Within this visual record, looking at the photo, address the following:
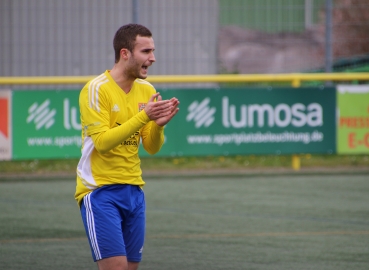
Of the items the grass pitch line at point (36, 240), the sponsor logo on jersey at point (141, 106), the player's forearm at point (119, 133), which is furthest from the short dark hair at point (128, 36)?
the grass pitch line at point (36, 240)

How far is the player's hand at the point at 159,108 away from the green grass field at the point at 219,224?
8.07 feet

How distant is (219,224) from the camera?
8.85m

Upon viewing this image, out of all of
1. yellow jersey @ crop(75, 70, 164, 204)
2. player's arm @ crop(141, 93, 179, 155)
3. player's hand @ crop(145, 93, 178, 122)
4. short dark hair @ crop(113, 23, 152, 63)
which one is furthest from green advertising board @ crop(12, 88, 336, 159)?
player's hand @ crop(145, 93, 178, 122)

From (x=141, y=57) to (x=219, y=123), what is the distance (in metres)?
7.97

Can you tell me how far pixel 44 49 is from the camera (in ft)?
42.9

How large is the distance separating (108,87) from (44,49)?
849 centimetres

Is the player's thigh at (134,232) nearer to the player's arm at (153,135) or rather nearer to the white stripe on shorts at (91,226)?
the white stripe on shorts at (91,226)

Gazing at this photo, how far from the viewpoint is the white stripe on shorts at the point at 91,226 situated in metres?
4.74

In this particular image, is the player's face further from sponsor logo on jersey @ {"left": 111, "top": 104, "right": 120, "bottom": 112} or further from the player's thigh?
the player's thigh

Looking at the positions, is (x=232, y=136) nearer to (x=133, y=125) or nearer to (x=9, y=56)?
(x=9, y=56)

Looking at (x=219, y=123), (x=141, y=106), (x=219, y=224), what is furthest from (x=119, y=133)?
(x=219, y=123)

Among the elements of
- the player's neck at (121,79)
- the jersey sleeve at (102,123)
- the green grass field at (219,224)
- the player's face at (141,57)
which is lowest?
the green grass field at (219,224)

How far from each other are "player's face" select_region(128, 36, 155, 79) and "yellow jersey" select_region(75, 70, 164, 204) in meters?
0.16

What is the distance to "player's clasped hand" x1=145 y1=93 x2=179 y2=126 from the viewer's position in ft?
15.1
